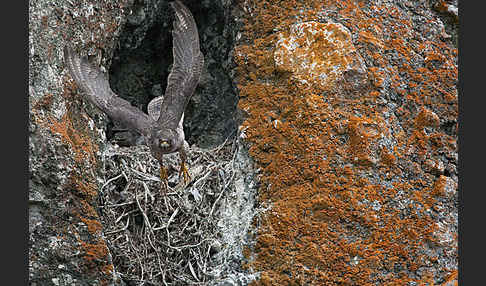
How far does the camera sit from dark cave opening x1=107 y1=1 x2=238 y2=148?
4262 millimetres

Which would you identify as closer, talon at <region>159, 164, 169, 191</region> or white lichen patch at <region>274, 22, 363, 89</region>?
white lichen patch at <region>274, 22, 363, 89</region>

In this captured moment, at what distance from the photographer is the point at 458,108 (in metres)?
3.75

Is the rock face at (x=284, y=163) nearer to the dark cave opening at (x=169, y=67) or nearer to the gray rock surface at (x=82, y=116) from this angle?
the gray rock surface at (x=82, y=116)

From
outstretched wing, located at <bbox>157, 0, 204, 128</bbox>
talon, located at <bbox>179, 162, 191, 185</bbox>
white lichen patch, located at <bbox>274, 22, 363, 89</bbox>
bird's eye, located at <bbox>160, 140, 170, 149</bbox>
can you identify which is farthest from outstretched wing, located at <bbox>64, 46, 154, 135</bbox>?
white lichen patch, located at <bbox>274, 22, 363, 89</bbox>

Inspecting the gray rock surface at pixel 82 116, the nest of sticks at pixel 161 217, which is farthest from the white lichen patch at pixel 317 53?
the nest of sticks at pixel 161 217

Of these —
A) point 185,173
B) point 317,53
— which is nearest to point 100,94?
point 185,173

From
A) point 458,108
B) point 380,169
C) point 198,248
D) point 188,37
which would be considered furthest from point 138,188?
point 458,108

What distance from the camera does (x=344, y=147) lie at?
11.5 ft

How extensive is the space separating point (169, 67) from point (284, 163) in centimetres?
132

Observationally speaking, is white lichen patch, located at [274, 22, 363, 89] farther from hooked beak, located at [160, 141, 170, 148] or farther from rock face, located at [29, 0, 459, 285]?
hooked beak, located at [160, 141, 170, 148]

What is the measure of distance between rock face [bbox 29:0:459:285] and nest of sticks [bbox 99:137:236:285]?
10 mm

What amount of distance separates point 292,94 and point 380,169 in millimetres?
602

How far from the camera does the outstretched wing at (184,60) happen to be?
3477 mm

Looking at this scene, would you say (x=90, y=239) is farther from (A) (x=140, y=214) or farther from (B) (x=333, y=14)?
(B) (x=333, y=14)
